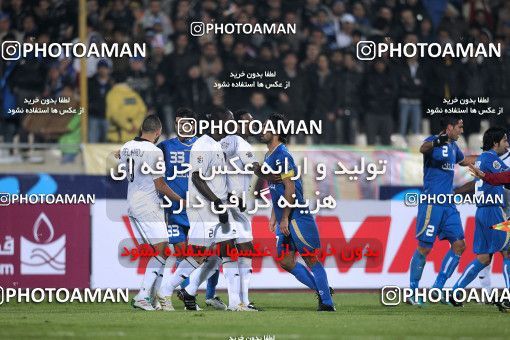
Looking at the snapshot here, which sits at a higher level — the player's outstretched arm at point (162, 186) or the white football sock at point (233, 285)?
the player's outstretched arm at point (162, 186)

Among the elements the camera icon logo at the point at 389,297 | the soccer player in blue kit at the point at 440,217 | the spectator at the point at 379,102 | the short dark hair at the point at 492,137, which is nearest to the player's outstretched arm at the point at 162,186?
the camera icon logo at the point at 389,297

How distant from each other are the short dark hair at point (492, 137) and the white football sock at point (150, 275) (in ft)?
14.7

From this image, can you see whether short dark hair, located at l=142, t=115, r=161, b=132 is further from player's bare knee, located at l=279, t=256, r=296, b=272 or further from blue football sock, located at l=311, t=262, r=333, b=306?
blue football sock, located at l=311, t=262, r=333, b=306

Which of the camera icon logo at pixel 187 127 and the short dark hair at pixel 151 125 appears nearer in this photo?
the short dark hair at pixel 151 125

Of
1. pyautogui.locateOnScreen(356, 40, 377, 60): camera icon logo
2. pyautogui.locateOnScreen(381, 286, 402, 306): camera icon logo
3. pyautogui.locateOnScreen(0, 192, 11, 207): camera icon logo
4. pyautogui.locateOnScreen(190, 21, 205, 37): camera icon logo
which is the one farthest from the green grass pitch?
pyautogui.locateOnScreen(190, 21, 205, 37): camera icon logo

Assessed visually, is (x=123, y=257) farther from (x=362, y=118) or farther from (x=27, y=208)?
(x=362, y=118)

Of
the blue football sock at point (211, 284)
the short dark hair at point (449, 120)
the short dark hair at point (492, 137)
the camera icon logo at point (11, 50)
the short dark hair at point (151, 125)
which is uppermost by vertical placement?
the camera icon logo at point (11, 50)

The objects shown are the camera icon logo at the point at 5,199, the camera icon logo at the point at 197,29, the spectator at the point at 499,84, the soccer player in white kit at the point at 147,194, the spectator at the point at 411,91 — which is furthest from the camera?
the spectator at the point at 411,91

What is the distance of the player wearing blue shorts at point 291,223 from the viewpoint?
15.3 m

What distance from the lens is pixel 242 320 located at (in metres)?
14.2

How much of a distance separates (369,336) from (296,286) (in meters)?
7.22

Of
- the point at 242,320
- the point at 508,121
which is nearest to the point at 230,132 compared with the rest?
the point at 242,320

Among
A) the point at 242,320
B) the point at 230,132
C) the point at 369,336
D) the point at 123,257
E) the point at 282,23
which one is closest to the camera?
the point at 369,336

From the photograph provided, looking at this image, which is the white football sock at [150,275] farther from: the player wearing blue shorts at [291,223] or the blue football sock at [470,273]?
the blue football sock at [470,273]
